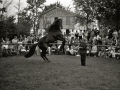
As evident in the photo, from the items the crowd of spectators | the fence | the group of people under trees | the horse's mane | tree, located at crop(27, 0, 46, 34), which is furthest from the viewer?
tree, located at crop(27, 0, 46, 34)

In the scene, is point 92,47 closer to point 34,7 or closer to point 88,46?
point 88,46

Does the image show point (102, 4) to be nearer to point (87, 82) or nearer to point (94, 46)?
point (94, 46)

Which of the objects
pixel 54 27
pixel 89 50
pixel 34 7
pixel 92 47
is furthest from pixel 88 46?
pixel 34 7

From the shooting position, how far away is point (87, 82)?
286 inches

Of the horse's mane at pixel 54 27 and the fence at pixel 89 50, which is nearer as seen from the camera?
the horse's mane at pixel 54 27

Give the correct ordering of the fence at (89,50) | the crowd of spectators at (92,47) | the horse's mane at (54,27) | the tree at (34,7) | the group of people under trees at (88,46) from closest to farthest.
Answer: the horse's mane at (54,27) < the fence at (89,50) < the crowd of spectators at (92,47) < the group of people under trees at (88,46) < the tree at (34,7)

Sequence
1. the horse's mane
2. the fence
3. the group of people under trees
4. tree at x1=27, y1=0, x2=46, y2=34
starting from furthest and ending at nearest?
1. tree at x1=27, y1=0, x2=46, y2=34
2. the group of people under trees
3. the fence
4. the horse's mane

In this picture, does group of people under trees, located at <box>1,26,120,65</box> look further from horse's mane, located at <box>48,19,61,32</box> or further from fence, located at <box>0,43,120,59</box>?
horse's mane, located at <box>48,19,61,32</box>

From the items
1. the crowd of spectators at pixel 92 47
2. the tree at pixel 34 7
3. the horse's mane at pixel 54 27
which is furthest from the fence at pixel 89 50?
the tree at pixel 34 7

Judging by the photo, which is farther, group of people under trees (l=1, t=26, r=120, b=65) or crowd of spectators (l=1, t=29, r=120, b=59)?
group of people under trees (l=1, t=26, r=120, b=65)

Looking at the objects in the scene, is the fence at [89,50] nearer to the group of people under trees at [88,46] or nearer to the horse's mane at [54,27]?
the group of people under trees at [88,46]

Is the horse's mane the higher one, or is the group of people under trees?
the horse's mane

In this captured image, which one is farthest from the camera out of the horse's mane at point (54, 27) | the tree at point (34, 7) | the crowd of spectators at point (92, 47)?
the tree at point (34, 7)

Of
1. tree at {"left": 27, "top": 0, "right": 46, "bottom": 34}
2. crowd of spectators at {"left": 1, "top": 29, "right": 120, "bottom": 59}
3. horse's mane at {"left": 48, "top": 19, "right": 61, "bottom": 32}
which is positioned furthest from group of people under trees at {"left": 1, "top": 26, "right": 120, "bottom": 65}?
tree at {"left": 27, "top": 0, "right": 46, "bottom": 34}
